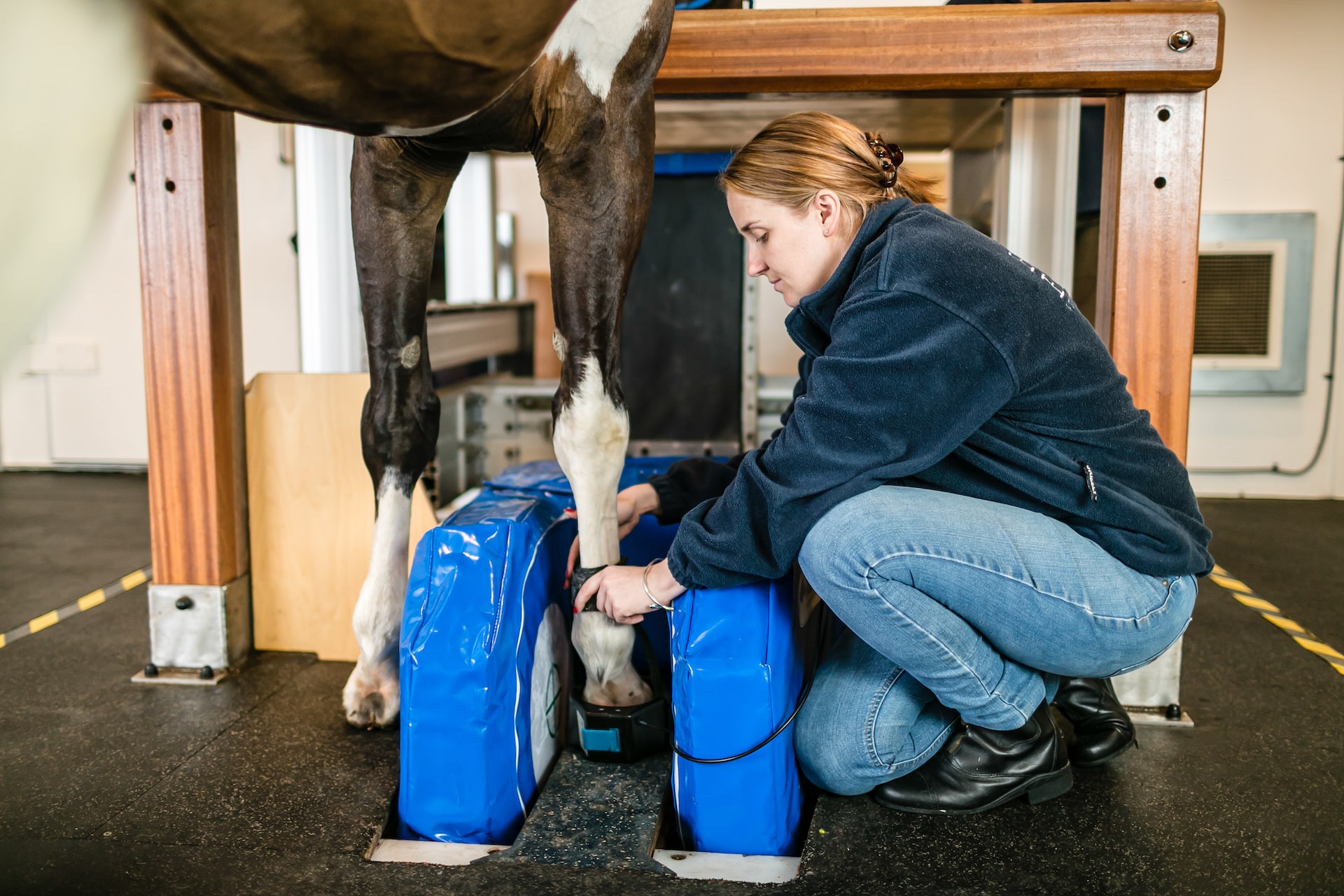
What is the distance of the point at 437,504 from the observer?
3084mm

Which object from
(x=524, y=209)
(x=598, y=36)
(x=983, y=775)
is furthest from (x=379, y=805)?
(x=524, y=209)

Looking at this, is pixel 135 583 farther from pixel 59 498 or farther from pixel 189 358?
pixel 59 498

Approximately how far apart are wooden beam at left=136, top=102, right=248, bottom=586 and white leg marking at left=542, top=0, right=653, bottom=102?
2.86 feet

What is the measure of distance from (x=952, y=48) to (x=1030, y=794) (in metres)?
1.09

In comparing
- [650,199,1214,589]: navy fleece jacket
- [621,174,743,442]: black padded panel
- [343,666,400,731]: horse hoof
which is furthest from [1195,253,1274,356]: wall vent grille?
[343,666,400,731]: horse hoof

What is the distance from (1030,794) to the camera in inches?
52.5

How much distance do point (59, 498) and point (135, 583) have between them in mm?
1446

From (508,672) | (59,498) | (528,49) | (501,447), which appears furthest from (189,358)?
(59,498)

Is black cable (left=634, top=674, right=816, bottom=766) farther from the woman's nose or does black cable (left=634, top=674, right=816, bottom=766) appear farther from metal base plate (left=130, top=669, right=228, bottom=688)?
metal base plate (left=130, top=669, right=228, bottom=688)

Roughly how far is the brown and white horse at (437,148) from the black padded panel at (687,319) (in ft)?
5.66

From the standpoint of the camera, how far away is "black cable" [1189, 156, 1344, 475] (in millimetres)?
3664

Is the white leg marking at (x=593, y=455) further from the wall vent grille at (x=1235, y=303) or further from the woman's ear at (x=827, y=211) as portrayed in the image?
the wall vent grille at (x=1235, y=303)

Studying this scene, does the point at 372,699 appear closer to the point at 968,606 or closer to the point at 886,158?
the point at 968,606

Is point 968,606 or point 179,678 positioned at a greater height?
point 968,606
